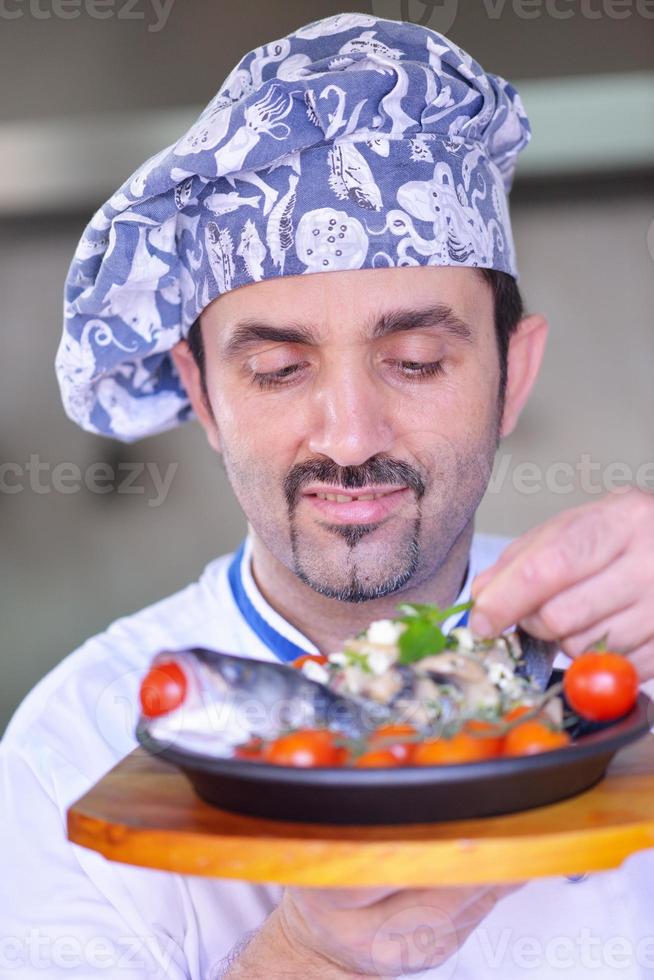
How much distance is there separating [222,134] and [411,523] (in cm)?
52

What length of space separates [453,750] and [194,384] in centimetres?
99

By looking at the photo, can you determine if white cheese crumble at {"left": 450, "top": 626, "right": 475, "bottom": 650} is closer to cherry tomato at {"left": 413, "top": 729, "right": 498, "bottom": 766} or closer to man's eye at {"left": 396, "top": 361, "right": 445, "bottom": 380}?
cherry tomato at {"left": 413, "top": 729, "right": 498, "bottom": 766}

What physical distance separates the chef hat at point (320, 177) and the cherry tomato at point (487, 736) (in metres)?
0.71

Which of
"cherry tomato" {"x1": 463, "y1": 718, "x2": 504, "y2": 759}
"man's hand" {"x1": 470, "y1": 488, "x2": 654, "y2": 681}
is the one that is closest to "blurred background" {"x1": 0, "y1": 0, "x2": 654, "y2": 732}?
"man's hand" {"x1": 470, "y1": 488, "x2": 654, "y2": 681}

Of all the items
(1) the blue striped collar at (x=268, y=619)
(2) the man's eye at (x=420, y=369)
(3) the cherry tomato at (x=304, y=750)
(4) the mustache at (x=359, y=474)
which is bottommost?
(1) the blue striped collar at (x=268, y=619)

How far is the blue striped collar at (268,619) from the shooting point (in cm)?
161

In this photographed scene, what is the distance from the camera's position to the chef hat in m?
1.38

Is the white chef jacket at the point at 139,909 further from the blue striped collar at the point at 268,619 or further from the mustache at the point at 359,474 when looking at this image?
the mustache at the point at 359,474

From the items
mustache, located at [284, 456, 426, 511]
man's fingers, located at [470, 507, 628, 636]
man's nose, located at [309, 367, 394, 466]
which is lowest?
man's fingers, located at [470, 507, 628, 636]

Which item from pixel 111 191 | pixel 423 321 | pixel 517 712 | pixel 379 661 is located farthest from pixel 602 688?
pixel 111 191

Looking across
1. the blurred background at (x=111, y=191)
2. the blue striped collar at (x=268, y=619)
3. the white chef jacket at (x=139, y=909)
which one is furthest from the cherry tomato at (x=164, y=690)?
the blurred background at (x=111, y=191)

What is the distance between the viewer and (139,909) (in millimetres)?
1360

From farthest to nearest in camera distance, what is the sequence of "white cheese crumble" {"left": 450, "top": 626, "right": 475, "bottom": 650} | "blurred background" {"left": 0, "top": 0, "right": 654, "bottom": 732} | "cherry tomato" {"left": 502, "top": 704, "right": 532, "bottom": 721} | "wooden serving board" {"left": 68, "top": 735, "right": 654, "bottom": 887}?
1. "blurred background" {"left": 0, "top": 0, "right": 654, "bottom": 732}
2. "white cheese crumble" {"left": 450, "top": 626, "right": 475, "bottom": 650}
3. "cherry tomato" {"left": 502, "top": 704, "right": 532, "bottom": 721}
4. "wooden serving board" {"left": 68, "top": 735, "right": 654, "bottom": 887}

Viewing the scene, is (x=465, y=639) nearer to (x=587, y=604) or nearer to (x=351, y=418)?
(x=587, y=604)
